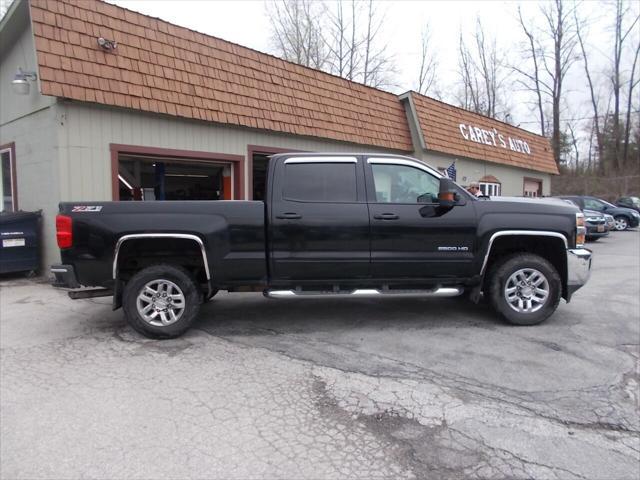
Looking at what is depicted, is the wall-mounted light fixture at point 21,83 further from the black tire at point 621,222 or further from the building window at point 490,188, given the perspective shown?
the black tire at point 621,222

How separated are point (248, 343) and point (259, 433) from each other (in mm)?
1877

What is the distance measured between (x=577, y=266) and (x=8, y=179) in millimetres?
11228

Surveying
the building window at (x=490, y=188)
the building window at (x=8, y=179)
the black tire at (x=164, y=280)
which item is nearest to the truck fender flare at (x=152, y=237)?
the black tire at (x=164, y=280)

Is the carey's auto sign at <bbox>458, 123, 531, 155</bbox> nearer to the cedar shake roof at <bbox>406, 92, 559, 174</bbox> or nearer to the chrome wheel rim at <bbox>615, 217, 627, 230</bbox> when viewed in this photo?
the cedar shake roof at <bbox>406, 92, 559, 174</bbox>

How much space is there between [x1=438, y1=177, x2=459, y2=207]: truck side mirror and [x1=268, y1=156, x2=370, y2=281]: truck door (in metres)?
0.84

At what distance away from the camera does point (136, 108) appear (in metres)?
8.26

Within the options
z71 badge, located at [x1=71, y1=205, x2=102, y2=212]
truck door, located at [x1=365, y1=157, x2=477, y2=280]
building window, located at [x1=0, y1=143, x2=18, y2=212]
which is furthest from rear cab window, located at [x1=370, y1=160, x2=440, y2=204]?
building window, located at [x1=0, y1=143, x2=18, y2=212]

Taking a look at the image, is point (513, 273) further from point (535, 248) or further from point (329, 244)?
point (329, 244)

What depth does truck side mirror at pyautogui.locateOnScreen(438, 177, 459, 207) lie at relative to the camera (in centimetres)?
500

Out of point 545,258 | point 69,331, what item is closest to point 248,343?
point 69,331

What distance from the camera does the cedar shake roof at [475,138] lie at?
48.3 ft

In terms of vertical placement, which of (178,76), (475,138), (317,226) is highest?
(475,138)

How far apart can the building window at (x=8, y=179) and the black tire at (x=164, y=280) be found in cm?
635

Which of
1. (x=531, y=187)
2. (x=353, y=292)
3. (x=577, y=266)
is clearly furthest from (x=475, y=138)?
(x=353, y=292)
